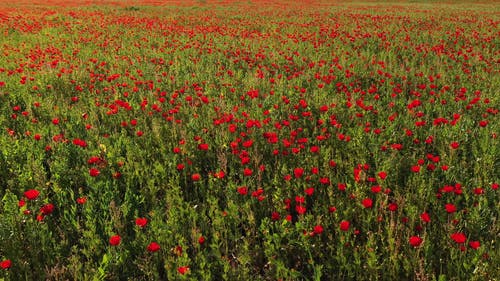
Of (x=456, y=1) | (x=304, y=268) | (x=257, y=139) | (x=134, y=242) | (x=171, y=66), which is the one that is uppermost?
(x=456, y=1)

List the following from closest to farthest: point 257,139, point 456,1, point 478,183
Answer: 1. point 478,183
2. point 257,139
3. point 456,1

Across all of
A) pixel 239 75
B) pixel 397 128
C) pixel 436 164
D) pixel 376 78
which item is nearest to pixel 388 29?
pixel 376 78

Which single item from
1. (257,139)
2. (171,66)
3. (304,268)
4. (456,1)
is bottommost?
(304,268)

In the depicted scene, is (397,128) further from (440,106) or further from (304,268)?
(304,268)

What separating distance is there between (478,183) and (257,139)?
222 cm

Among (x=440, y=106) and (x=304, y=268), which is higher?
(x=440, y=106)

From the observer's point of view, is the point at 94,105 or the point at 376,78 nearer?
the point at 94,105

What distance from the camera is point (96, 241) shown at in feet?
8.00

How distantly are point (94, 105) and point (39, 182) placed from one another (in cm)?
218

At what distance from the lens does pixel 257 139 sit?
404 cm

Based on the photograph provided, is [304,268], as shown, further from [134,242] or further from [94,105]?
[94,105]

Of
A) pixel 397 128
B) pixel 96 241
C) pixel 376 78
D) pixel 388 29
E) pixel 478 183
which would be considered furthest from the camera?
Answer: pixel 388 29

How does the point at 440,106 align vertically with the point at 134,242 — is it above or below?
above

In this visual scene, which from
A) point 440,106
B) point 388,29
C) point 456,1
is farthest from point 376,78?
point 456,1
